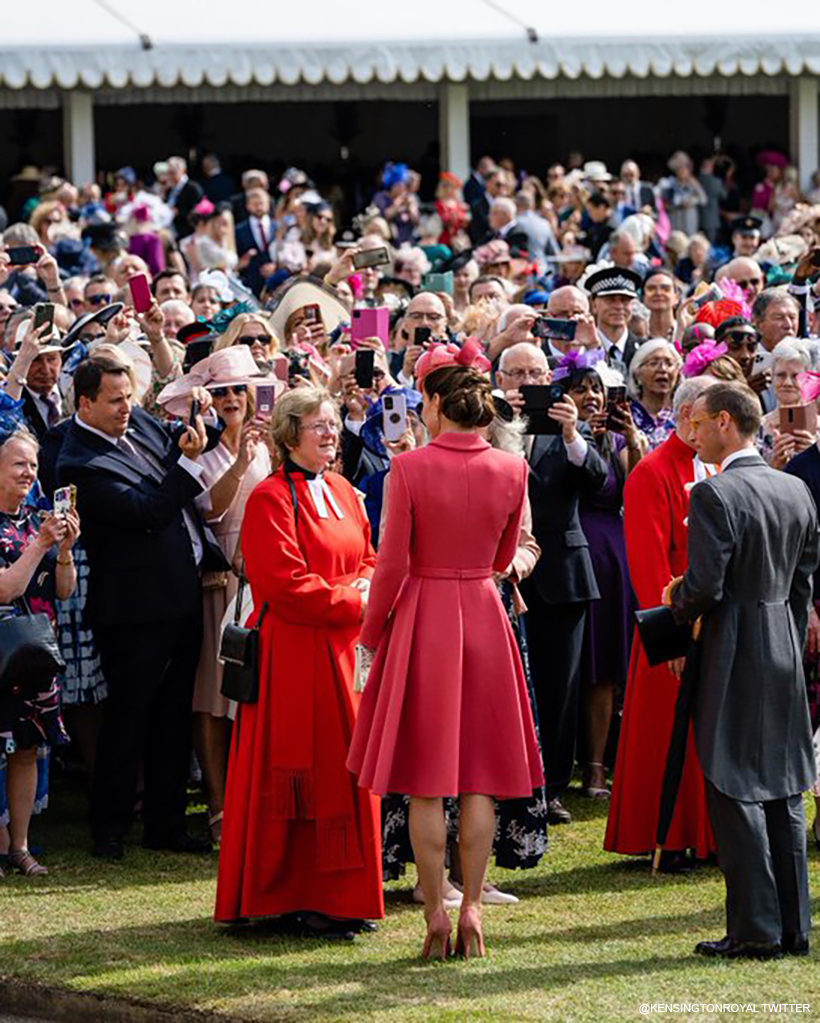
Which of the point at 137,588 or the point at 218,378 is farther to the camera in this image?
the point at 218,378

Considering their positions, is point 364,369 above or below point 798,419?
above

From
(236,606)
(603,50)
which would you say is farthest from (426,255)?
(236,606)

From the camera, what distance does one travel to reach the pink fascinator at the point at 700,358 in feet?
33.7

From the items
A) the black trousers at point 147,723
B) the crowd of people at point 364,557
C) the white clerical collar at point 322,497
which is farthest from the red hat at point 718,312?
the white clerical collar at point 322,497

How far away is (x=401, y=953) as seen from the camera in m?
7.19

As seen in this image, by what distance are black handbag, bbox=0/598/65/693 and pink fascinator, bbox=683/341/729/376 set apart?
11.8 ft

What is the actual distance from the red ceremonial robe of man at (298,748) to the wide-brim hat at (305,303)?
137 inches

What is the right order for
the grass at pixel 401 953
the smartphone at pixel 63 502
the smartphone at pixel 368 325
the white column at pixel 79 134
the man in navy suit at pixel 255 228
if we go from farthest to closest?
the white column at pixel 79 134
the man in navy suit at pixel 255 228
the smartphone at pixel 368 325
the smartphone at pixel 63 502
the grass at pixel 401 953

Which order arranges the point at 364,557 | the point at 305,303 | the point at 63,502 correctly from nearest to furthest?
1. the point at 364,557
2. the point at 63,502
3. the point at 305,303

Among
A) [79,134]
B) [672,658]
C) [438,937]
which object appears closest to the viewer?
[438,937]

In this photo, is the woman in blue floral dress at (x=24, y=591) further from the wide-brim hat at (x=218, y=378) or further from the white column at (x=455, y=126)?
the white column at (x=455, y=126)

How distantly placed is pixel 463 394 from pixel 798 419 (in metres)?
2.40

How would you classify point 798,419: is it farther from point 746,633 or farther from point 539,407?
point 746,633

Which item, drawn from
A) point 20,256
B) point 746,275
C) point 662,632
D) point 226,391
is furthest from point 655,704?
point 746,275
